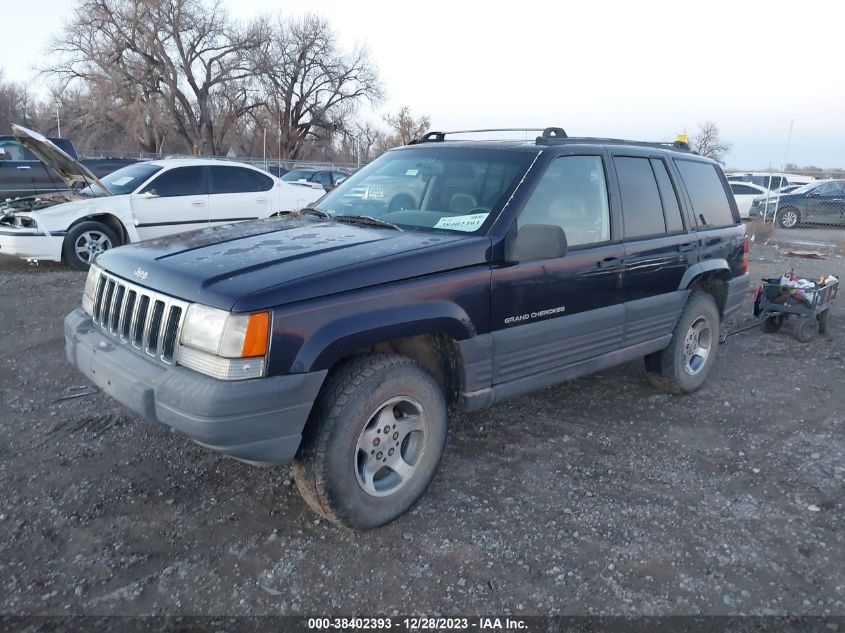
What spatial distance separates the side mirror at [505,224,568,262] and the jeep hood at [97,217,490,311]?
159 millimetres

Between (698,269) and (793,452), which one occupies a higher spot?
(698,269)

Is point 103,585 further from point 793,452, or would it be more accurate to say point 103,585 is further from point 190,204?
point 190,204

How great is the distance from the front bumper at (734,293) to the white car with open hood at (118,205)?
23.7ft

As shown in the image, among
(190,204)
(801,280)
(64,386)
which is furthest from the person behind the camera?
(190,204)

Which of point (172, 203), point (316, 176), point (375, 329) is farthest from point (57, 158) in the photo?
point (316, 176)

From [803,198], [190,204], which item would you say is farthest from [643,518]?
[803,198]

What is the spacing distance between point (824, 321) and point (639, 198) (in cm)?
387

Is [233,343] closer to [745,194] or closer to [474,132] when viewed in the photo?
[474,132]

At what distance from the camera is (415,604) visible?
8.83 feet

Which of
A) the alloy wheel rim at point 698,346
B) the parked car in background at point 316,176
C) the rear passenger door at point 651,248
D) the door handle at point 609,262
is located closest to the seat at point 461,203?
the door handle at point 609,262

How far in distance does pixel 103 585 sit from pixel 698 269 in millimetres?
4267

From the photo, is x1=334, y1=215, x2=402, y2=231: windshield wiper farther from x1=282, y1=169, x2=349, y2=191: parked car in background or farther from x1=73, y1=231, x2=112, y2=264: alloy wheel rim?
x1=282, y1=169, x2=349, y2=191: parked car in background

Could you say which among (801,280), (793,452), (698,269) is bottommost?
(793,452)

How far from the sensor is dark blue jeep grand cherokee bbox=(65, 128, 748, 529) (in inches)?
106
